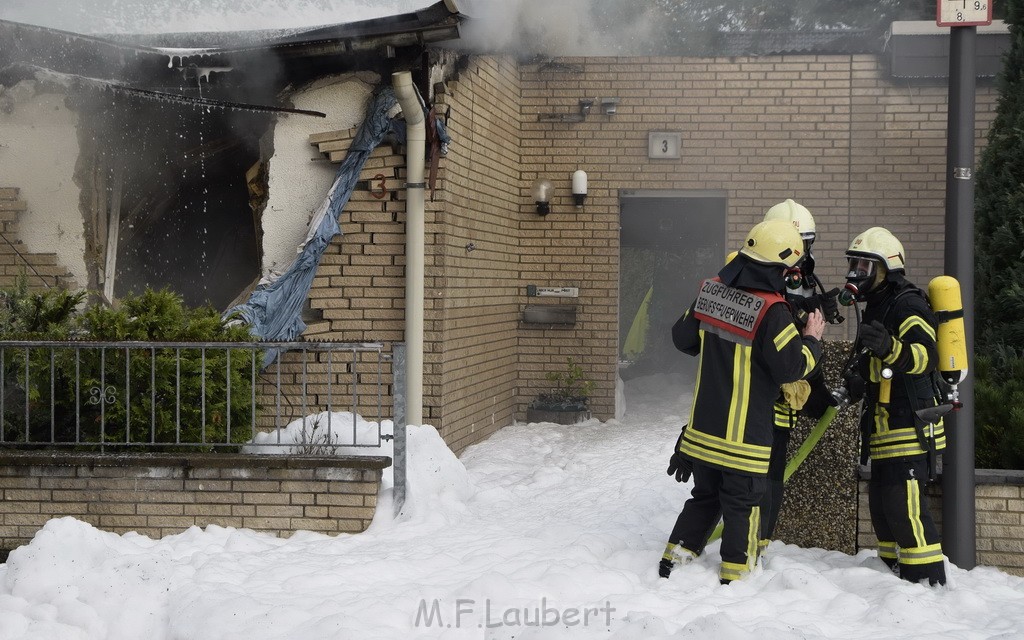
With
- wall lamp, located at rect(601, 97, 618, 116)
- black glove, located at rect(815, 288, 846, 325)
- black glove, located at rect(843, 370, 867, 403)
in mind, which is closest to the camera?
black glove, located at rect(815, 288, 846, 325)

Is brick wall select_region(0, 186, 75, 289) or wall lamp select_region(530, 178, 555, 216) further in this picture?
wall lamp select_region(530, 178, 555, 216)

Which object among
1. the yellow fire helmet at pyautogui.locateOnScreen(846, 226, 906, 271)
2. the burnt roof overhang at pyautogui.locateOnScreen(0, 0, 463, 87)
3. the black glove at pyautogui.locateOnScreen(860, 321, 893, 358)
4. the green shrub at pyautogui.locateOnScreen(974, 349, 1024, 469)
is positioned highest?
the burnt roof overhang at pyautogui.locateOnScreen(0, 0, 463, 87)

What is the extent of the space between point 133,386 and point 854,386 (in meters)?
4.12

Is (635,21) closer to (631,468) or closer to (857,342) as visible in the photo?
(631,468)

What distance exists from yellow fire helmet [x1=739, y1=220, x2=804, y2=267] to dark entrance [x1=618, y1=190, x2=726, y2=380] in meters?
5.75

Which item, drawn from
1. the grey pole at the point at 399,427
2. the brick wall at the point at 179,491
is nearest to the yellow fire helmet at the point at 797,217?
the grey pole at the point at 399,427

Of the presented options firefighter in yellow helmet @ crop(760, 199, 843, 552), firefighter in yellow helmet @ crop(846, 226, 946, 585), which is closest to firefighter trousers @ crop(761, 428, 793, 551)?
firefighter in yellow helmet @ crop(760, 199, 843, 552)

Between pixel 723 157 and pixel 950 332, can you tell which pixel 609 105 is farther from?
pixel 950 332

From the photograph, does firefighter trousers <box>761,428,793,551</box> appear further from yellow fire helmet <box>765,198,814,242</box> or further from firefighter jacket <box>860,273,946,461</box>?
yellow fire helmet <box>765,198,814,242</box>

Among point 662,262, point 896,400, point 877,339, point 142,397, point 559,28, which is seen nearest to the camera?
point 877,339

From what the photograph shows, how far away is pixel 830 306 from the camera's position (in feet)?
16.6

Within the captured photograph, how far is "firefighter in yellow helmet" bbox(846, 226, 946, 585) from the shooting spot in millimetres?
4992

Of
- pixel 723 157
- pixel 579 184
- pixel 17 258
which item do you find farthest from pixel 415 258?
pixel 723 157

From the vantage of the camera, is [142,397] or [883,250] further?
[142,397]
